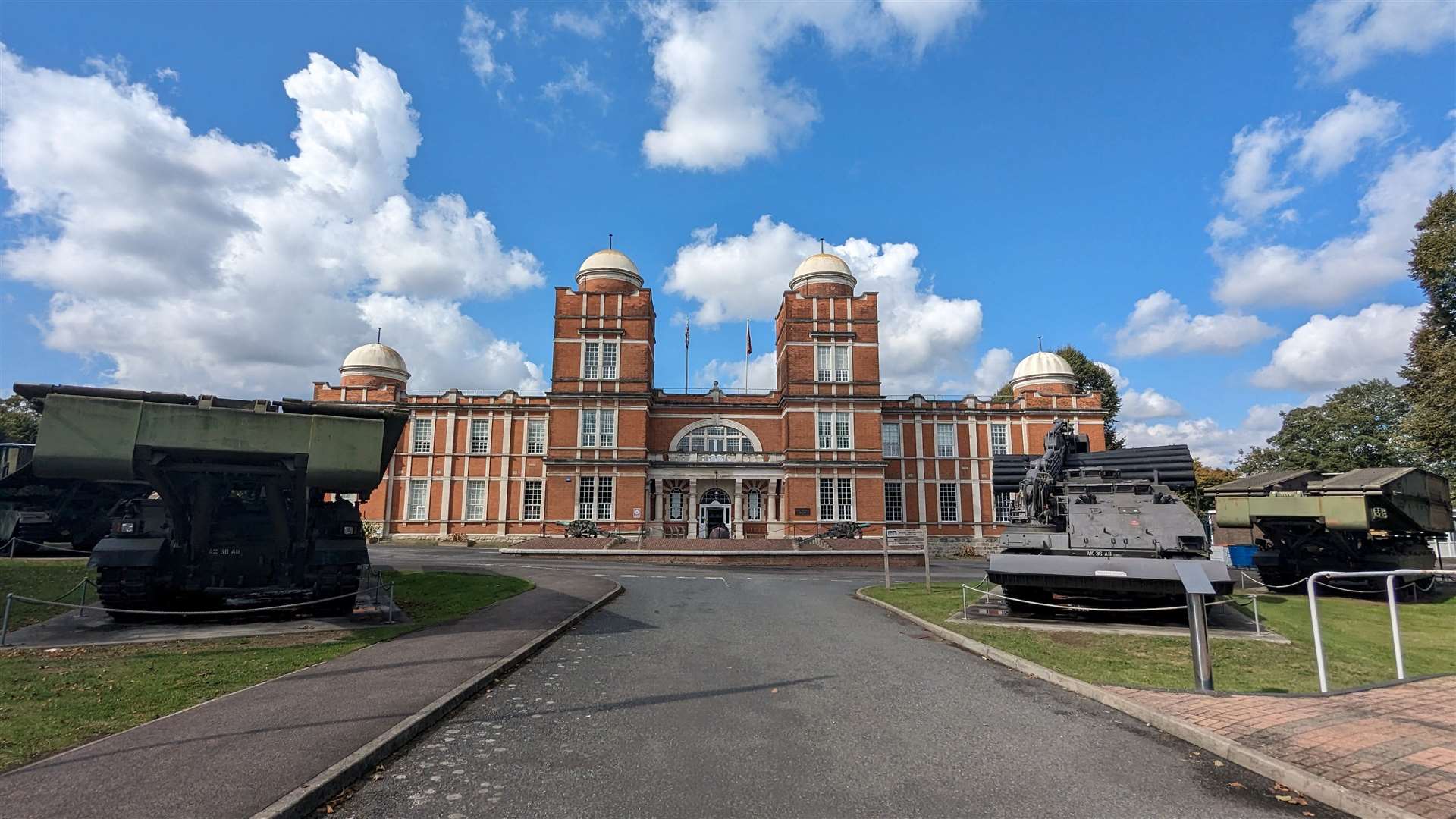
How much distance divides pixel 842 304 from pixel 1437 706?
132ft

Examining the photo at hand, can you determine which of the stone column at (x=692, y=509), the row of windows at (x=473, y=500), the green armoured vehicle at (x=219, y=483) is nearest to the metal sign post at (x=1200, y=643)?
the green armoured vehicle at (x=219, y=483)

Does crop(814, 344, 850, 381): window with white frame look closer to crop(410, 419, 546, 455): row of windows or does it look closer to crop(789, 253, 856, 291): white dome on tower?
crop(789, 253, 856, 291): white dome on tower

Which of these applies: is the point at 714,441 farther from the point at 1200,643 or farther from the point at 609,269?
the point at 1200,643

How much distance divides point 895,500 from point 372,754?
147ft

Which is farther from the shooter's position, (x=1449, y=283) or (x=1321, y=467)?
(x=1321, y=467)

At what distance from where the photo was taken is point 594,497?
42156 millimetres

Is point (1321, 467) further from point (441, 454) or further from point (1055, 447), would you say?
point (441, 454)

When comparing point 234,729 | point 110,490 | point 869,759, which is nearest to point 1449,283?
point 869,759

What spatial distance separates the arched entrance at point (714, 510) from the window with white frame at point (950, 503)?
1471 cm

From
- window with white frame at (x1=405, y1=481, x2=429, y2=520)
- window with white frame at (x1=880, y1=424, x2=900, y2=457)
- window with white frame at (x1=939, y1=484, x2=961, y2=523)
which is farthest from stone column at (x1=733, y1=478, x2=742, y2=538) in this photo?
window with white frame at (x1=405, y1=481, x2=429, y2=520)

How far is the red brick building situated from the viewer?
42.7 meters

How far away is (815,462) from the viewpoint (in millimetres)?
42781

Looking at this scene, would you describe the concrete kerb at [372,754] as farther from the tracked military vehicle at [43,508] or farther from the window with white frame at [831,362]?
the window with white frame at [831,362]

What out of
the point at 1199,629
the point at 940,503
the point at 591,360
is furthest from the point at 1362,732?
the point at 940,503
